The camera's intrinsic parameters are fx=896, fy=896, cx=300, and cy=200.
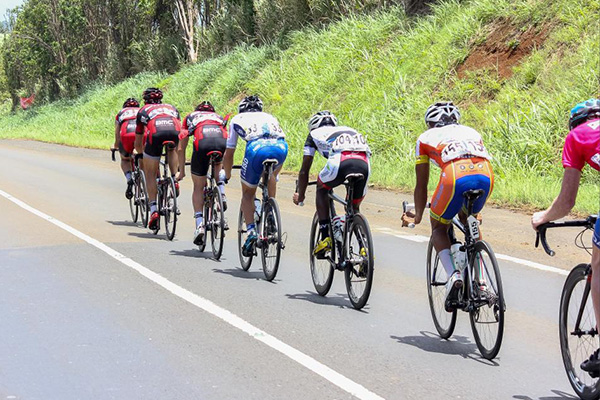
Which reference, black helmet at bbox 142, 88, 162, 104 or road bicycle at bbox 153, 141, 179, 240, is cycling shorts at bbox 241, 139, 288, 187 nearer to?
road bicycle at bbox 153, 141, 179, 240

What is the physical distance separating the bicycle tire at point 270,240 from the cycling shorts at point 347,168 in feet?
3.85

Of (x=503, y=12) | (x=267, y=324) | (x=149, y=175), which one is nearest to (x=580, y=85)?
(x=503, y=12)

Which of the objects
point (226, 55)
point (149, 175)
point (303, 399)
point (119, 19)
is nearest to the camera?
point (303, 399)

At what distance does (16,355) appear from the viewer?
21.7 feet

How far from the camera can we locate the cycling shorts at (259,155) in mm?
9461

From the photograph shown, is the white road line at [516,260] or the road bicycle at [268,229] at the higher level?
the road bicycle at [268,229]

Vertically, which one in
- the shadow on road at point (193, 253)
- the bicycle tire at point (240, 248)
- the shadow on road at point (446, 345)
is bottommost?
the shadow on road at point (193, 253)

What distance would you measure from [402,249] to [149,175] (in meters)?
3.77

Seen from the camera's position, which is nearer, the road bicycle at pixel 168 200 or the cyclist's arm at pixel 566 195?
the cyclist's arm at pixel 566 195

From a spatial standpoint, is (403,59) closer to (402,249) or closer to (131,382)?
(402,249)

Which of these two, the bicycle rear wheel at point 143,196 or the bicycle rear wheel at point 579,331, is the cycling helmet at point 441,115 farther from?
the bicycle rear wheel at point 143,196

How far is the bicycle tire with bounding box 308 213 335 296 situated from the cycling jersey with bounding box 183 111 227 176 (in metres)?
2.33

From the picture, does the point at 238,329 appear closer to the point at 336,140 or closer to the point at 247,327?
the point at 247,327

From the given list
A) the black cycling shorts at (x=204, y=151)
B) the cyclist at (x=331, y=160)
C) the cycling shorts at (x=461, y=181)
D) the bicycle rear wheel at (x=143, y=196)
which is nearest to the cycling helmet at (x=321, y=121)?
the cyclist at (x=331, y=160)
